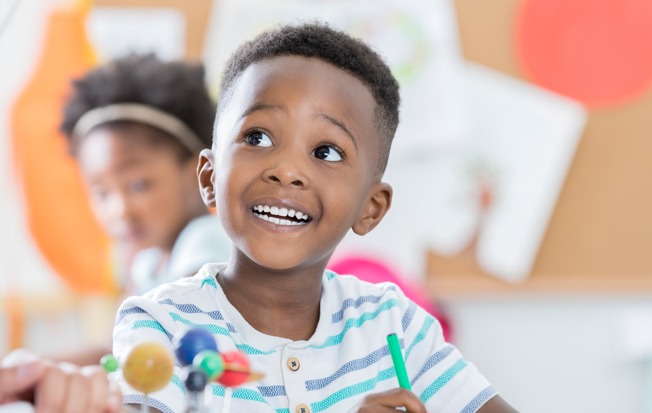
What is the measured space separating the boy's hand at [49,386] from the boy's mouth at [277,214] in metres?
0.35

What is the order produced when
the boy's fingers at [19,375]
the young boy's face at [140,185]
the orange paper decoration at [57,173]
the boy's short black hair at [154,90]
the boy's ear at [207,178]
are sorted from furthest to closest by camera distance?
1. the orange paper decoration at [57,173]
2. the boy's short black hair at [154,90]
3. the young boy's face at [140,185]
4. the boy's ear at [207,178]
5. the boy's fingers at [19,375]

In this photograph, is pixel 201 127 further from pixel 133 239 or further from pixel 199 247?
pixel 199 247

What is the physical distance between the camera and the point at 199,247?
1.26m

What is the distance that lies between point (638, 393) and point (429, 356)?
140cm

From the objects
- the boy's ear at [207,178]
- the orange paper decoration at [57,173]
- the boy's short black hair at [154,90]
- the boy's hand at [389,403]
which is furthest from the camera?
the orange paper decoration at [57,173]

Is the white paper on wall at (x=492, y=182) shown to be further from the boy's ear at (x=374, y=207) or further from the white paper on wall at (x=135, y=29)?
the boy's ear at (x=374, y=207)

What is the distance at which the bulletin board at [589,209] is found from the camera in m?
2.07

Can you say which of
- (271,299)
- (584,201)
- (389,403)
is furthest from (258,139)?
(584,201)

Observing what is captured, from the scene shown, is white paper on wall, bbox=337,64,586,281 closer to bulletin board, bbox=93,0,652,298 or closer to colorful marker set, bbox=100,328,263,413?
bulletin board, bbox=93,0,652,298

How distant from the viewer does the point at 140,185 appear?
1.50 meters

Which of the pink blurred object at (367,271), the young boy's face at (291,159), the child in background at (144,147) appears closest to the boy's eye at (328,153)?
the young boy's face at (291,159)

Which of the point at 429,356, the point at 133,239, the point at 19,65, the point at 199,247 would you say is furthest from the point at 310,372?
the point at 19,65

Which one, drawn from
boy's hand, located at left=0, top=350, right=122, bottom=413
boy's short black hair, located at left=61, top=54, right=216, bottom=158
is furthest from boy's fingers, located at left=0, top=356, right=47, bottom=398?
boy's short black hair, located at left=61, top=54, right=216, bottom=158

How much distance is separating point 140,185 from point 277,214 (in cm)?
76
